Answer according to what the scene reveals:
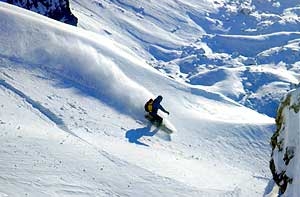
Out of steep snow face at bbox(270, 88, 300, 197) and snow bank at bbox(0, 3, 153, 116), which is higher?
steep snow face at bbox(270, 88, 300, 197)

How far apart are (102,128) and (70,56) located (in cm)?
783

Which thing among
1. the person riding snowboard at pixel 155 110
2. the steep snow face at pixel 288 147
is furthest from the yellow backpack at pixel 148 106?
the steep snow face at pixel 288 147

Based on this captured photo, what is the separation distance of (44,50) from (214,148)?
11340 mm

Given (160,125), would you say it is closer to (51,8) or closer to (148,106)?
(148,106)

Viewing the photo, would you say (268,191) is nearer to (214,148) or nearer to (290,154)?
(290,154)

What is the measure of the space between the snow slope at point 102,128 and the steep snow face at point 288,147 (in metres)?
4.87

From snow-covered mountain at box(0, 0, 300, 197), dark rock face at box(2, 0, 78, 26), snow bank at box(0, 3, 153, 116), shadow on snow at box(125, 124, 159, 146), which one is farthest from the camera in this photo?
dark rock face at box(2, 0, 78, 26)

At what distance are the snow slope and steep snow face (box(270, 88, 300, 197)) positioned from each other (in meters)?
4.87

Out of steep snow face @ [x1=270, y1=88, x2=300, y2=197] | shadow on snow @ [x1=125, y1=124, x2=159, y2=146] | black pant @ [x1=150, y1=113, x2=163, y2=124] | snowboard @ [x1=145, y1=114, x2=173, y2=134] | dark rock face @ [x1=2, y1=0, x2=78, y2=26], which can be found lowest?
dark rock face @ [x1=2, y1=0, x2=78, y2=26]

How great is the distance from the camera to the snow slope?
2102 centimetres

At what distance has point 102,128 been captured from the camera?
2698 centimetres

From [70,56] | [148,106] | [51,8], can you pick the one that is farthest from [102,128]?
[51,8]

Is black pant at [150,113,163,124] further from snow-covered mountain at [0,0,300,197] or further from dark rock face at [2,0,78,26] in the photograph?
dark rock face at [2,0,78,26]

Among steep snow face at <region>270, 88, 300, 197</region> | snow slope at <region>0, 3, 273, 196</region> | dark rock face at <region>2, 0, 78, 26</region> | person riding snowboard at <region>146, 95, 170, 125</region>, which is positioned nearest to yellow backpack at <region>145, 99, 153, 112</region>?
person riding snowboard at <region>146, 95, 170, 125</region>
